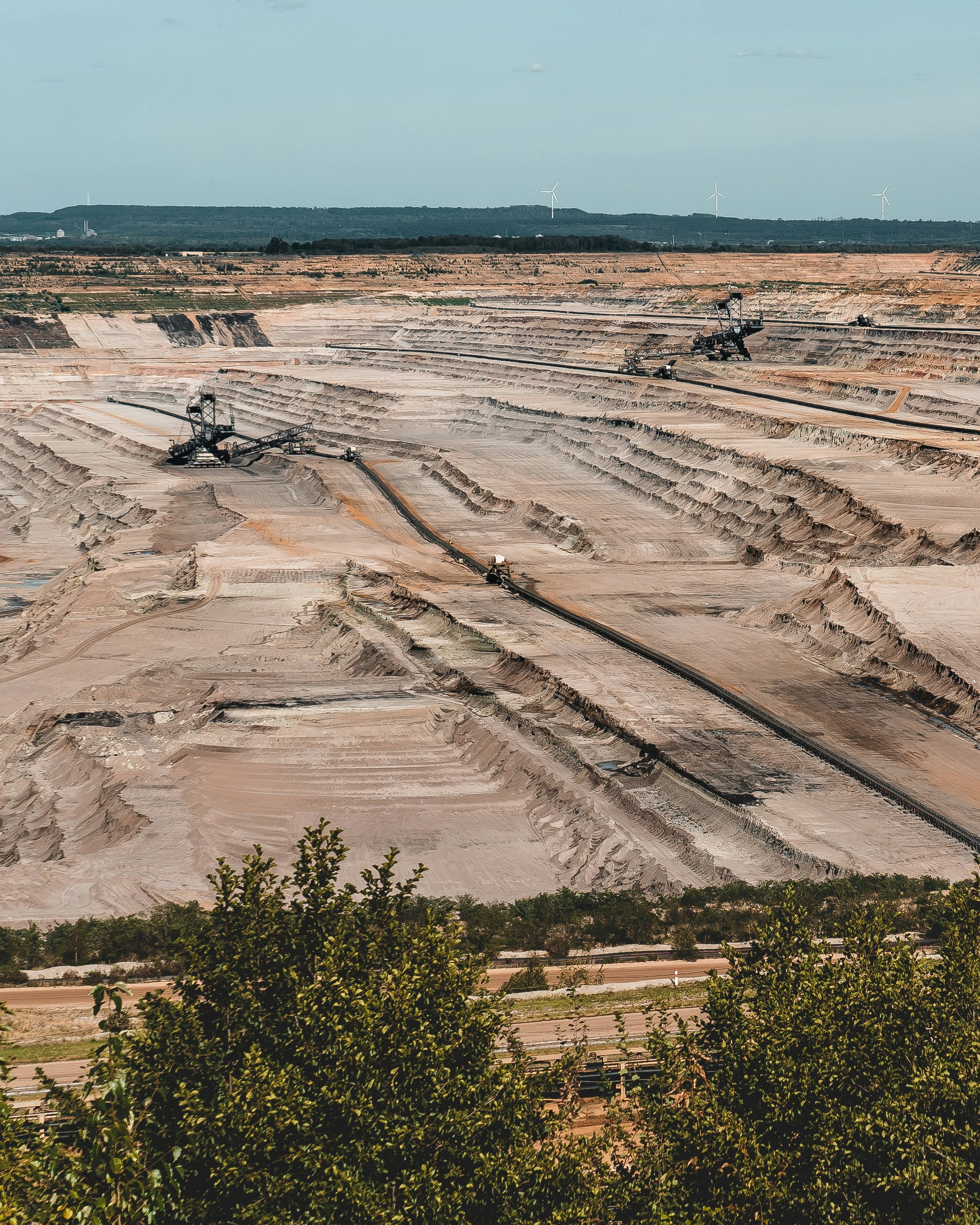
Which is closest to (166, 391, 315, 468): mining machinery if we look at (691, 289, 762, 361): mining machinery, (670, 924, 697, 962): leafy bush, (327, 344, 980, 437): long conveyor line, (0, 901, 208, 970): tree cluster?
(327, 344, 980, 437): long conveyor line

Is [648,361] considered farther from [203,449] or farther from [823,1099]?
[823,1099]

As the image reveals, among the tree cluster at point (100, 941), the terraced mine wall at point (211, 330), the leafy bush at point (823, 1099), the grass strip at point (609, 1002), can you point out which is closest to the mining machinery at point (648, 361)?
the terraced mine wall at point (211, 330)

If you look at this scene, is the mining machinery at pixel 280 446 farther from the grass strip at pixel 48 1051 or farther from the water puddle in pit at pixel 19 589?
the grass strip at pixel 48 1051

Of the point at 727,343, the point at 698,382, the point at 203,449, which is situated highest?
the point at 727,343

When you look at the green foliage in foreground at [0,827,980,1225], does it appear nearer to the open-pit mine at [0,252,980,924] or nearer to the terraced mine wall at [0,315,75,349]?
the open-pit mine at [0,252,980,924]

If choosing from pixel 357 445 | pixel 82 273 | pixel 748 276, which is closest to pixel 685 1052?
pixel 357 445

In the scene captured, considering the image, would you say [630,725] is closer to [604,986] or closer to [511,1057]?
[604,986]


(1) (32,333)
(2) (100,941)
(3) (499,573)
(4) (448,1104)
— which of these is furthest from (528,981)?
(1) (32,333)
